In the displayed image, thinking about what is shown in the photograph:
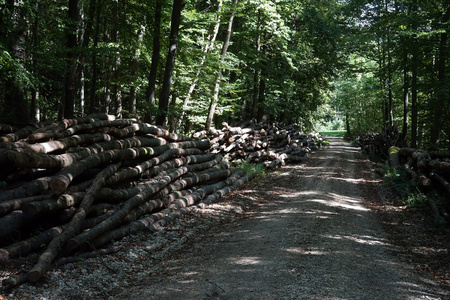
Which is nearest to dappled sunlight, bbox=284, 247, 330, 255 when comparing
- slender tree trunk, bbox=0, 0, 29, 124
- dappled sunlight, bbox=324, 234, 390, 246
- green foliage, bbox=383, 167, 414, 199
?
dappled sunlight, bbox=324, 234, 390, 246

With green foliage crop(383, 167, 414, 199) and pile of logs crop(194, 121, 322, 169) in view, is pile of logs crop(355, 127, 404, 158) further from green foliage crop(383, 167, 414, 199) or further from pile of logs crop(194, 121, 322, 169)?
green foliage crop(383, 167, 414, 199)

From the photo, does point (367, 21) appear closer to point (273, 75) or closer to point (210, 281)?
point (273, 75)

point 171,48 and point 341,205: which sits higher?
point 171,48

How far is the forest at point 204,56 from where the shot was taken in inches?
438

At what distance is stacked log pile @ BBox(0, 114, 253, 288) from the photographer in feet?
16.7

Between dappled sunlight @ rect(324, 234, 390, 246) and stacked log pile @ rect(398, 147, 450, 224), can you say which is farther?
stacked log pile @ rect(398, 147, 450, 224)

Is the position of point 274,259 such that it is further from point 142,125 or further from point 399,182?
point 399,182

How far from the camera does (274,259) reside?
17.9 ft

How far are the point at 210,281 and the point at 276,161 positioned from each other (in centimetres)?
1334

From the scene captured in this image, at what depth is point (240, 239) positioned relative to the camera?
265 inches

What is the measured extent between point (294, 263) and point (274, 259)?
1.16ft

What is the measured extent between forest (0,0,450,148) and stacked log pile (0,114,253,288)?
163 centimetres

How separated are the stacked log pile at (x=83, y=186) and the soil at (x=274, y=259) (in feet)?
1.09

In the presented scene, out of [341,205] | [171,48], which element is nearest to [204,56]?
[171,48]
